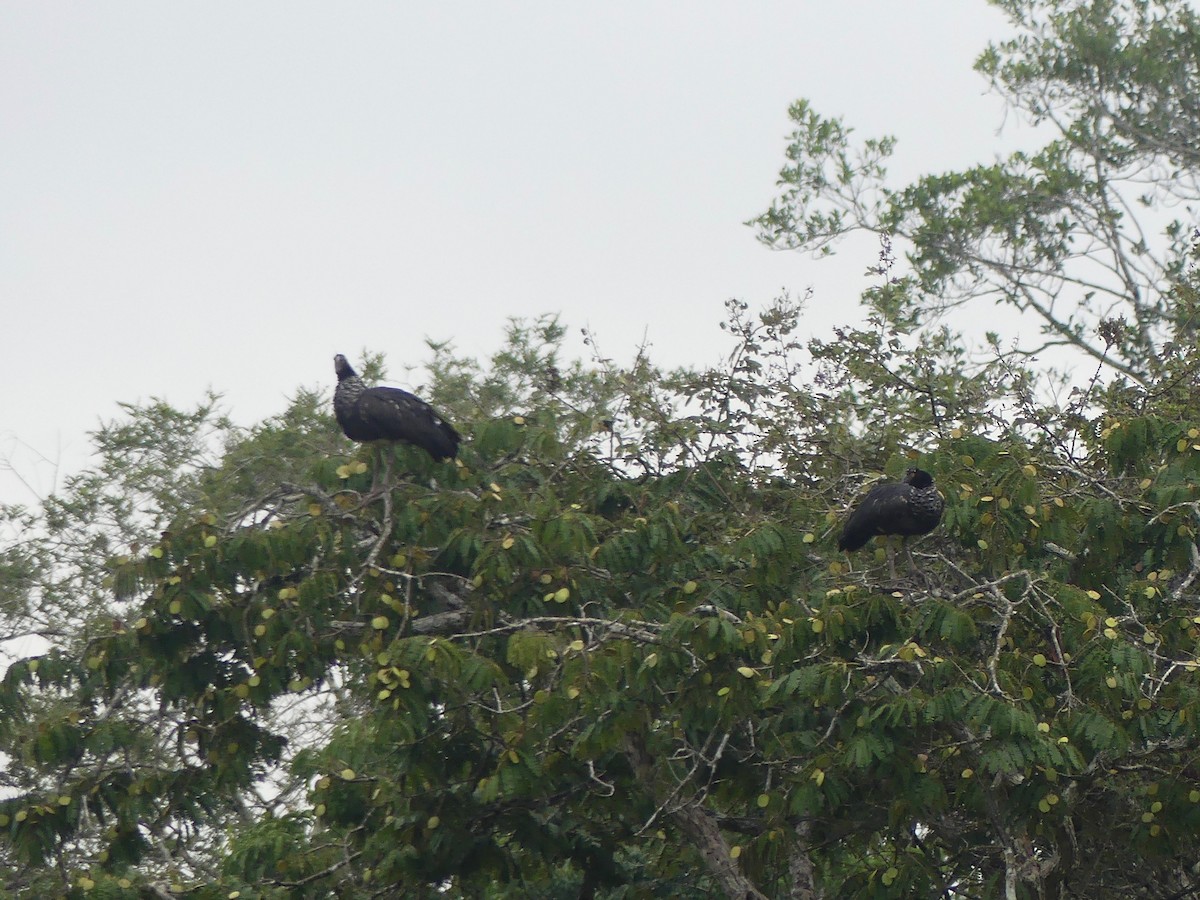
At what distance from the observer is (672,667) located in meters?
5.64

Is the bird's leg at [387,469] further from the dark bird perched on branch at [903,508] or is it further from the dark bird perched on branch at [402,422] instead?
the dark bird perched on branch at [903,508]

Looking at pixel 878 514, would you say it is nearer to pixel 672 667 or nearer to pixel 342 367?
pixel 672 667

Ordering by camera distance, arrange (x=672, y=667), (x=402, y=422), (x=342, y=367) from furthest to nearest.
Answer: (x=342, y=367), (x=402, y=422), (x=672, y=667)

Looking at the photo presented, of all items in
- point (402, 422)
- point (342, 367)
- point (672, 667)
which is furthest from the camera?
point (342, 367)

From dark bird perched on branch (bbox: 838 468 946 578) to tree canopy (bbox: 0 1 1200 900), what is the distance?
0.17m

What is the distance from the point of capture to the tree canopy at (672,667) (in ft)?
18.2

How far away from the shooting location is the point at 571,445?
757 centimetres

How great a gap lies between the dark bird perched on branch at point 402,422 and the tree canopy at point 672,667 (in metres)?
0.14

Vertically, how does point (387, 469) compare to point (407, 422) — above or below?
below

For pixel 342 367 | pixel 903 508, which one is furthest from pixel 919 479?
pixel 342 367

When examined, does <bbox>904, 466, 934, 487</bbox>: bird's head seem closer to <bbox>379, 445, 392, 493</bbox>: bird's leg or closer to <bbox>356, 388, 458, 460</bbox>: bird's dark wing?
<bbox>356, 388, 458, 460</bbox>: bird's dark wing

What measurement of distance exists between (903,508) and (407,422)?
217cm

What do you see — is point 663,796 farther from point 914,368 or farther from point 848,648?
point 914,368

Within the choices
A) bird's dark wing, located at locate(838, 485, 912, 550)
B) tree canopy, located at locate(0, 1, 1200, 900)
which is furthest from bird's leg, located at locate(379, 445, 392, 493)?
bird's dark wing, located at locate(838, 485, 912, 550)
